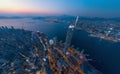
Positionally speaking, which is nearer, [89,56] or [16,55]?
[16,55]

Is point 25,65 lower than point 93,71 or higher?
higher

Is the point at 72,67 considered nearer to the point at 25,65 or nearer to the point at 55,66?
the point at 55,66

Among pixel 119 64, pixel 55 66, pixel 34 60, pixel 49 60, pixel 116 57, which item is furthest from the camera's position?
pixel 116 57

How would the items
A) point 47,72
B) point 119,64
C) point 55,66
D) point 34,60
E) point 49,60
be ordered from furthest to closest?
point 119,64 < point 34,60 < point 49,60 < point 55,66 < point 47,72

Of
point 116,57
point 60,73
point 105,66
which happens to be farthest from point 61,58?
point 116,57

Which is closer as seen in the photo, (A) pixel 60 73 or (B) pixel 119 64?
(A) pixel 60 73

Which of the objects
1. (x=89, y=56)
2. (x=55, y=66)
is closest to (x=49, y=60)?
(x=55, y=66)

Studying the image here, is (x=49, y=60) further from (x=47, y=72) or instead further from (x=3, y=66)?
(x=3, y=66)

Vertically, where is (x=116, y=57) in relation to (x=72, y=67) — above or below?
below

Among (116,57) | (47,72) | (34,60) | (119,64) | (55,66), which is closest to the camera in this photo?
(47,72)
